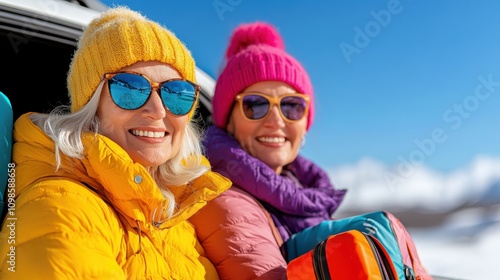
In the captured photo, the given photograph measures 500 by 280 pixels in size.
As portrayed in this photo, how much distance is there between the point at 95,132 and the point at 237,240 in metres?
0.67

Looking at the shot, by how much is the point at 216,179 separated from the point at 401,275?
0.75m

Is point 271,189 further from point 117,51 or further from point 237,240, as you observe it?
point 117,51

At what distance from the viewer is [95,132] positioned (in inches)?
67.6

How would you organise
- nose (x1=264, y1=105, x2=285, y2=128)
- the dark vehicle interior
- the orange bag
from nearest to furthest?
the orange bag < the dark vehicle interior < nose (x1=264, y1=105, x2=285, y2=128)

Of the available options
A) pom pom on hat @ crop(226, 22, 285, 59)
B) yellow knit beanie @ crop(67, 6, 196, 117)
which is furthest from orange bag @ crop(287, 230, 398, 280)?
pom pom on hat @ crop(226, 22, 285, 59)

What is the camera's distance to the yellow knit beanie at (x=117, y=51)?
5.82 feet

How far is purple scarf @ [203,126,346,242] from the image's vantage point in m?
2.31

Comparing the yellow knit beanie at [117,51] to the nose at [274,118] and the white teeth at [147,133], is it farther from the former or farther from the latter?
the nose at [274,118]

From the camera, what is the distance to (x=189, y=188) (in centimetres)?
195

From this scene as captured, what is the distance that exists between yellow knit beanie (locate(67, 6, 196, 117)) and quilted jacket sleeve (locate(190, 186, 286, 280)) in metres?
0.56

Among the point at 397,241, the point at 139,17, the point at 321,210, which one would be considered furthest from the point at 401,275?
the point at 139,17

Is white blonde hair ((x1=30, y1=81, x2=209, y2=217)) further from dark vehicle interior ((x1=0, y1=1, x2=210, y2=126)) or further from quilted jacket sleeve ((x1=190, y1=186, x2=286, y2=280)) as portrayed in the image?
dark vehicle interior ((x1=0, y1=1, x2=210, y2=126))

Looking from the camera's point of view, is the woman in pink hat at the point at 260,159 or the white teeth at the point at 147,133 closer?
the white teeth at the point at 147,133

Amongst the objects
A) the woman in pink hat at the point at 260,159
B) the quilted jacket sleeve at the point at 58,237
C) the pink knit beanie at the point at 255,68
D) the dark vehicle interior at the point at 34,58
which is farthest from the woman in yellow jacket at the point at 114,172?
the pink knit beanie at the point at 255,68
